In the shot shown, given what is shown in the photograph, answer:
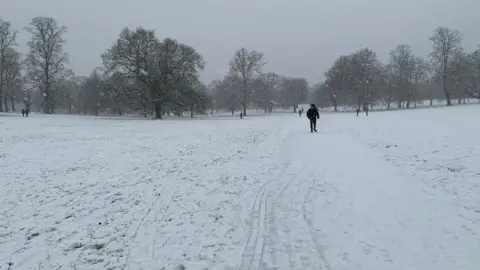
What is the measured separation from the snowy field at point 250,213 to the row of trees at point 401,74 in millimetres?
63264

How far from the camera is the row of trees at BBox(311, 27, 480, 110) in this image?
64.2 metres

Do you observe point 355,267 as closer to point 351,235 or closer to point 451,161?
point 351,235

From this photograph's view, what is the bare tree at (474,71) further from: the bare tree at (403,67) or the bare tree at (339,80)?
the bare tree at (339,80)

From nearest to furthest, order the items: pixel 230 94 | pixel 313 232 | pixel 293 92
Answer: pixel 313 232, pixel 230 94, pixel 293 92

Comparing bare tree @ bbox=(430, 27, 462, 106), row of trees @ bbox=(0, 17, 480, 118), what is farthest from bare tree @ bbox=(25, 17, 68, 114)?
bare tree @ bbox=(430, 27, 462, 106)

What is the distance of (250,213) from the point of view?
6.04 meters

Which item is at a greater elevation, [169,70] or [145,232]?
[169,70]

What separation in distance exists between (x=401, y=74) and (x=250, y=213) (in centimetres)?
8089

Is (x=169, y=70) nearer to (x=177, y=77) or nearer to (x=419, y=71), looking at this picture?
(x=177, y=77)

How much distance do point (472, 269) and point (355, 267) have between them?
1480mm

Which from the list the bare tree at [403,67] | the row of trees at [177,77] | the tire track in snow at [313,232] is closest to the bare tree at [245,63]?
the row of trees at [177,77]

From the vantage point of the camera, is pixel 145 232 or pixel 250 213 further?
pixel 250 213

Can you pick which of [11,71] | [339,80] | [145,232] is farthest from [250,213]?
[339,80]

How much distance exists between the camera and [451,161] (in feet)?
30.8
